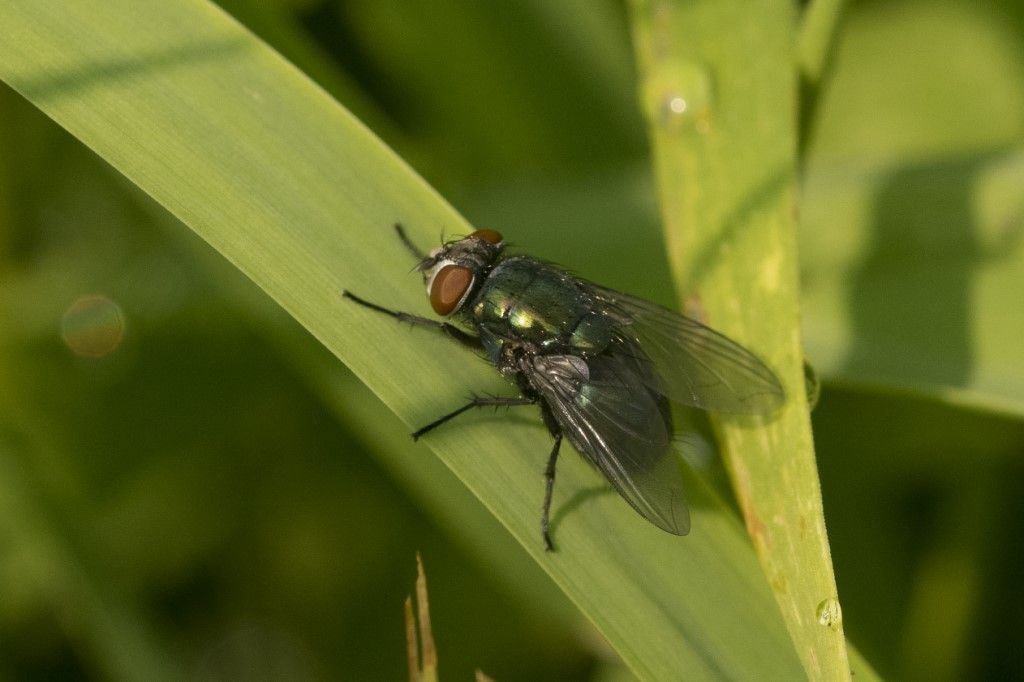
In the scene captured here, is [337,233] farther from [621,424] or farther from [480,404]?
[621,424]

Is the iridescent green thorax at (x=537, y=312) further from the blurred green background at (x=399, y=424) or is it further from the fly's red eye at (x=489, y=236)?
the blurred green background at (x=399, y=424)

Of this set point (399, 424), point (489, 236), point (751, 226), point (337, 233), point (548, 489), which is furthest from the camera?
point (399, 424)

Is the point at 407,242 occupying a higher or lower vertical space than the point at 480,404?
higher

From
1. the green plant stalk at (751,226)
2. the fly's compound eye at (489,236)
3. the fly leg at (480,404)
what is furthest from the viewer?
the fly's compound eye at (489,236)

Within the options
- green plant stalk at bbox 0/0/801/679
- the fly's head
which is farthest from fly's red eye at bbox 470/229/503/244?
green plant stalk at bbox 0/0/801/679

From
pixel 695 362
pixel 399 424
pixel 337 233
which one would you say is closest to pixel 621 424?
pixel 695 362

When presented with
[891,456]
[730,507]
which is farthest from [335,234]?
[891,456]

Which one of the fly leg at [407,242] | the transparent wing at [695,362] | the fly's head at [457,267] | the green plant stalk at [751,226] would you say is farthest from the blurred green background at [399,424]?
the fly leg at [407,242]
